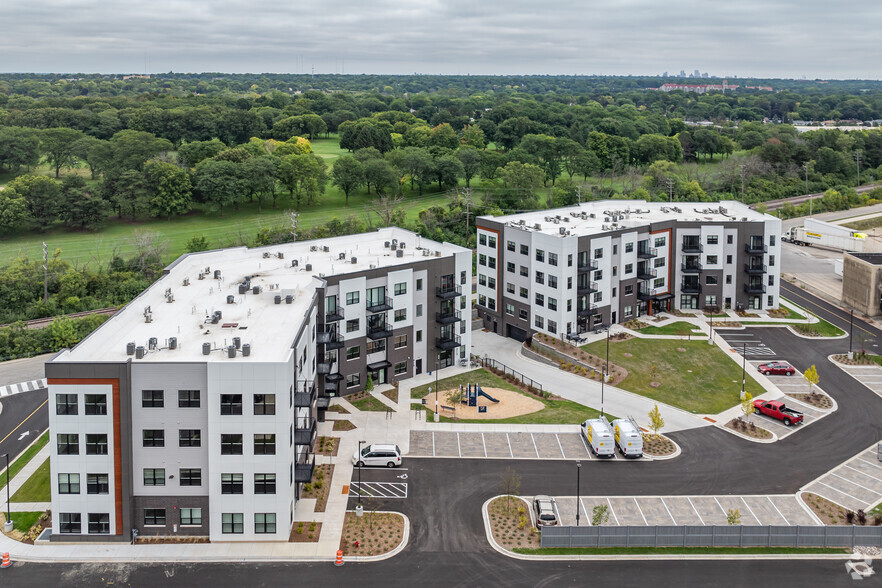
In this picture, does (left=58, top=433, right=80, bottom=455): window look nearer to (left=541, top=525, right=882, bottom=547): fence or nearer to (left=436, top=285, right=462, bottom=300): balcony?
(left=541, top=525, right=882, bottom=547): fence

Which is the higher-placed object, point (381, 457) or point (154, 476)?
point (154, 476)

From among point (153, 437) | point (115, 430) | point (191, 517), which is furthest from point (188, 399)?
point (191, 517)

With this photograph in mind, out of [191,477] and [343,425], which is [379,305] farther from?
[191,477]

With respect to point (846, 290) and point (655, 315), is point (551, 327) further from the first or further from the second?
point (846, 290)

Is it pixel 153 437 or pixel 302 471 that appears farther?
pixel 302 471

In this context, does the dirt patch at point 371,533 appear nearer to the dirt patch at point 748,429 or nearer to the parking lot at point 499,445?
the parking lot at point 499,445

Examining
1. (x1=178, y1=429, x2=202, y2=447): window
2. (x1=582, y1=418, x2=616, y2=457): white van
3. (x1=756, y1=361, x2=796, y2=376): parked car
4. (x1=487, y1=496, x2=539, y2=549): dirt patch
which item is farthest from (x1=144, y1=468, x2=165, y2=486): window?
(x1=756, y1=361, x2=796, y2=376): parked car
